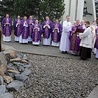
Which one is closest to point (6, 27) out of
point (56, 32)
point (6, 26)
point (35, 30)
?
point (6, 26)

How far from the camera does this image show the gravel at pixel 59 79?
5565 mm

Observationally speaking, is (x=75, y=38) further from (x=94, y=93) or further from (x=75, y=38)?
(x=94, y=93)

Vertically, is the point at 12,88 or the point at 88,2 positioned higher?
the point at 88,2

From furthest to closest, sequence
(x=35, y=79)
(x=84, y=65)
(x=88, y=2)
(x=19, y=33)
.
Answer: (x=88, y=2) → (x=19, y=33) → (x=84, y=65) → (x=35, y=79)

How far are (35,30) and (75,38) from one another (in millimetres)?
3145

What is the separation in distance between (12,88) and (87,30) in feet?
16.3

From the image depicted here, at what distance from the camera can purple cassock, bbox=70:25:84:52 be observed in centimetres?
1060

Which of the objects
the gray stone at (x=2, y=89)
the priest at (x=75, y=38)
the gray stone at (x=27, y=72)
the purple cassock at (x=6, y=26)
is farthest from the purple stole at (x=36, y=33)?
the gray stone at (x=2, y=89)

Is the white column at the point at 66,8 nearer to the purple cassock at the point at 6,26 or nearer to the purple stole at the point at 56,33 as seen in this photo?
the purple stole at the point at 56,33

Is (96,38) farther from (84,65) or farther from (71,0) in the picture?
(71,0)

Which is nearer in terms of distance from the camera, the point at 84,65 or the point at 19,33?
the point at 84,65

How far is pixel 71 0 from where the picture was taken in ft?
57.4

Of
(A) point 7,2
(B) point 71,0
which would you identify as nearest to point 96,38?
(B) point 71,0

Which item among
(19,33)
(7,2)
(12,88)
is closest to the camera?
(12,88)
